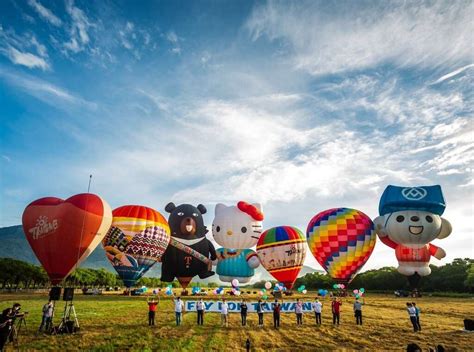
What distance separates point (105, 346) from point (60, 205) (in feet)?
31.0

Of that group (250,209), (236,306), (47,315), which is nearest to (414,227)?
(250,209)

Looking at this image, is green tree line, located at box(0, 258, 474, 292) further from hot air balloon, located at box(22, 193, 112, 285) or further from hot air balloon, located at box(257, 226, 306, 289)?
hot air balloon, located at box(22, 193, 112, 285)

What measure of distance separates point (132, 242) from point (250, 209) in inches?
530

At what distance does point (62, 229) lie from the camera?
55.1ft

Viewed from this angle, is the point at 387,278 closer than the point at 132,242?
No

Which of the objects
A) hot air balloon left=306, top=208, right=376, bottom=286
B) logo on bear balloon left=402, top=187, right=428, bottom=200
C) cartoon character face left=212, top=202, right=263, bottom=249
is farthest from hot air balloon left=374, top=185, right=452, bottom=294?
cartoon character face left=212, top=202, right=263, bottom=249

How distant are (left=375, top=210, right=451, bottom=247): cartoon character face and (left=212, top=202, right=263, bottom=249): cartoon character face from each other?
12914mm

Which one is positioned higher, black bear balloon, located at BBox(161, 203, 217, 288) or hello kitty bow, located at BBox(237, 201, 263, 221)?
hello kitty bow, located at BBox(237, 201, 263, 221)

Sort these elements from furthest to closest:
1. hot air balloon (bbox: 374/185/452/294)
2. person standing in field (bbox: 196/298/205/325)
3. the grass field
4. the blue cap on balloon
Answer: the blue cap on balloon
hot air balloon (bbox: 374/185/452/294)
person standing in field (bbox: 196/298/205/325)
the grass field

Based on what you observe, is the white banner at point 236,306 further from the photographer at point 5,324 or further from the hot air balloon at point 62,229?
the photographer at point 5,324

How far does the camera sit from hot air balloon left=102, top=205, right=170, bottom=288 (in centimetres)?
2538

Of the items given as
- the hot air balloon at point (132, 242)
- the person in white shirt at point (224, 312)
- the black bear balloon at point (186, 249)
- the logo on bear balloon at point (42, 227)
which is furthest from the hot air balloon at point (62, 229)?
the black bear balloon at point (186, 249)

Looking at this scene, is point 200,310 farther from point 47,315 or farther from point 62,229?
point 62,229

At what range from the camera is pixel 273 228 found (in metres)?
31.8
